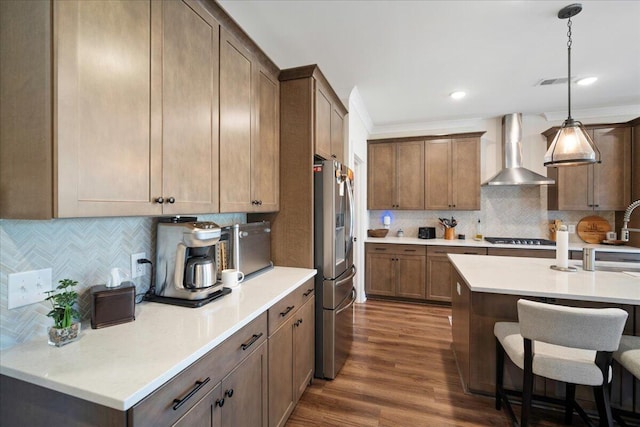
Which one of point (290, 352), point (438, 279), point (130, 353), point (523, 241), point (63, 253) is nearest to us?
point (130, 353)

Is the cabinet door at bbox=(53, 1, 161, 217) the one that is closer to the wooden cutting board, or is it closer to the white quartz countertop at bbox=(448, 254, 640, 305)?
the white quartz countertop at bbox=(448, 254, 640, 305)

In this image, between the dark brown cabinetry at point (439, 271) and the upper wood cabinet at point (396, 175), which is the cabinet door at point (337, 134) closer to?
the upper wood cabinet at point (396, 175)

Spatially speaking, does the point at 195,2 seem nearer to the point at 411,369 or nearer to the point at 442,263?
the point at 411,369

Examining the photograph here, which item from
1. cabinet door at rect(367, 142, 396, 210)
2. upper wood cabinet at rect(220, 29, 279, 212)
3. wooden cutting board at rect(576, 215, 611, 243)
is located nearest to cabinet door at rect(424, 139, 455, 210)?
cabinet door at rect(367, 142, 396, 210)

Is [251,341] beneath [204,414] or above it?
A: above

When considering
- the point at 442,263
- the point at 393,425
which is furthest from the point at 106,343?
the point at 442,263

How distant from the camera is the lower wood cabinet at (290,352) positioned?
62.5 inches

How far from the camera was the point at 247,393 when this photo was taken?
4.35ft

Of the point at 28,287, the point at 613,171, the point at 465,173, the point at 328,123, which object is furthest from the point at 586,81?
the point at 28,287

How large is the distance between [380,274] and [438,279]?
Result: 32.9 inches

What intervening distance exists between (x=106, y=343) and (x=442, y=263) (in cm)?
399

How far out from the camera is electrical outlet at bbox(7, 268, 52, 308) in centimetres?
102

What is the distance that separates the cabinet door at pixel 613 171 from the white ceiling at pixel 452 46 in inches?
18.8

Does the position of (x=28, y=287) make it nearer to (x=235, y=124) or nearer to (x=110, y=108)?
(x=110, y=108)
